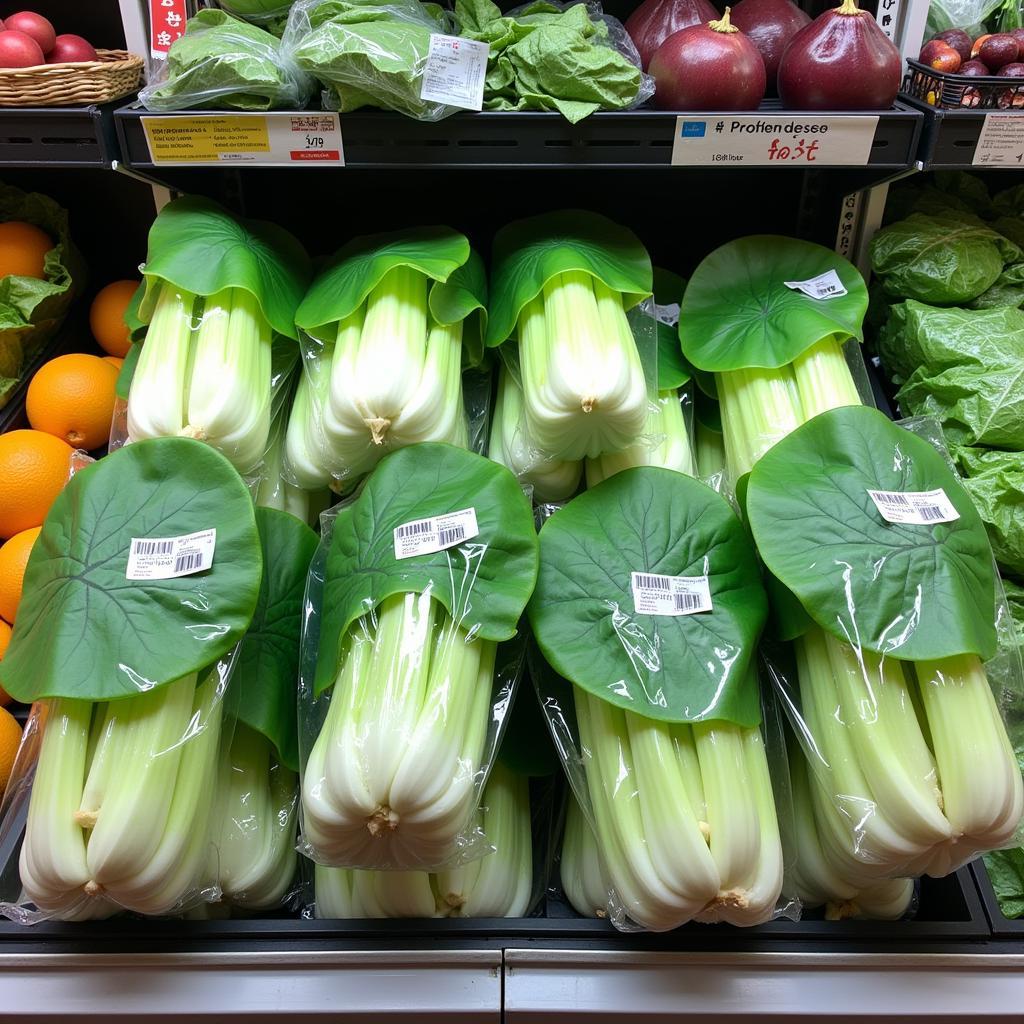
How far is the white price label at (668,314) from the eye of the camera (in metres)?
1.43

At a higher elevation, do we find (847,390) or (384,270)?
(384,270)

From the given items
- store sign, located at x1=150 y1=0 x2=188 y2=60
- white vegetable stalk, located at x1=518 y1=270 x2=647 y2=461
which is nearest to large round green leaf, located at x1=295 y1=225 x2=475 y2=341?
white vegetable stalk, located at x1=518 y1=270 x2=647 y2=461

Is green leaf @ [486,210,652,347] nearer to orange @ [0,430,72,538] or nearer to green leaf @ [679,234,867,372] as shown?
green leaf @ [679,234,867,372]

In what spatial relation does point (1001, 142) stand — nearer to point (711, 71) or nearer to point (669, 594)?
point (711, 71)

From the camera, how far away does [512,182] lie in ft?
5.22

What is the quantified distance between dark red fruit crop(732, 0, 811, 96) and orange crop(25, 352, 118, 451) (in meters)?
1.30

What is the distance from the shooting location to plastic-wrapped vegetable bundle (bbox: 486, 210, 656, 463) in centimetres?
109

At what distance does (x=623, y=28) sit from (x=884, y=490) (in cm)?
90

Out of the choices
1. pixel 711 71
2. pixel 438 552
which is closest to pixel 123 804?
pixel 438 552

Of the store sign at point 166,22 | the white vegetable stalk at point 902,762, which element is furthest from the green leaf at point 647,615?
the store sign at point 166,22

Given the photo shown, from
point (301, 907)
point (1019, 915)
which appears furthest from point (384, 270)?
point (1019, 915)

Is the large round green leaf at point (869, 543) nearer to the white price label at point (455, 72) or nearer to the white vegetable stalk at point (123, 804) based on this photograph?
the white price label at point (455, 72)

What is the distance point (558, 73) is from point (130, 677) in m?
0.97

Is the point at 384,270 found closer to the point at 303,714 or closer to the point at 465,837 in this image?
the point at 303,714
